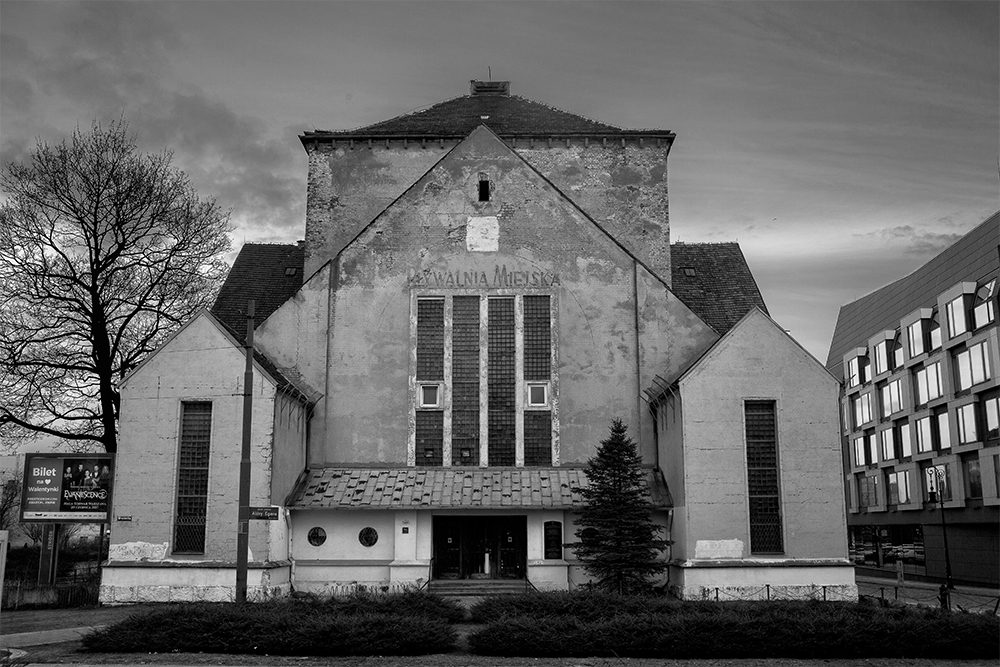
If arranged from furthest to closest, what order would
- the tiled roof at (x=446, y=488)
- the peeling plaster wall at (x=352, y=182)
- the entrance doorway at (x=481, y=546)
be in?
the peeling plaster wall at (x=352, y=182) < the entrance doorway at (x=481, y=546) < the tiled roof at (x=446, y=488)

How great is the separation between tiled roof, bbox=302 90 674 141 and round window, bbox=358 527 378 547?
17219 mm

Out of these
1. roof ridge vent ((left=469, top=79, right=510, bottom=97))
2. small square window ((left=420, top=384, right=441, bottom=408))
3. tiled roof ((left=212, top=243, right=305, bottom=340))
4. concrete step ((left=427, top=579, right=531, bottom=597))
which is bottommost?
concrete step ((left=427, top=579, right=531, bottom=597))

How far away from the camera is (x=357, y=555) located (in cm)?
3122

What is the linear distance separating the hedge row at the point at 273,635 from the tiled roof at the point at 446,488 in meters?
11.9

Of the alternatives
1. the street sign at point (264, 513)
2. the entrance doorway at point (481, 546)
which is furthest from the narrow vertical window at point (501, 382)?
the street sign at point (264, 513)

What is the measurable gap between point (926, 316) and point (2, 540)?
195 ft

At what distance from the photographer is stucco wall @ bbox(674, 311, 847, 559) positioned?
29.2 m

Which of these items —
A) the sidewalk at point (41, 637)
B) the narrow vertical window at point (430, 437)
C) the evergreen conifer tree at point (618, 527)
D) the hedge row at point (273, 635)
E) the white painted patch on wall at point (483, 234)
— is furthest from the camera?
the white painted patch on wall at point (483, 234)

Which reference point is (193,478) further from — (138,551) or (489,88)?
(489,88)

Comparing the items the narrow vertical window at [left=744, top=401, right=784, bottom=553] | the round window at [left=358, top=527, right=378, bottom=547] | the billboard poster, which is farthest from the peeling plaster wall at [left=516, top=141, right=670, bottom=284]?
the billboard poster

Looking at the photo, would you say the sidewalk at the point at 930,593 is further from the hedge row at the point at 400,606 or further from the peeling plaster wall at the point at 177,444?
the peeling plaster wall at the point at 177,444

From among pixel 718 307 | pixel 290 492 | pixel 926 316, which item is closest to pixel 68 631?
pixel 290 492

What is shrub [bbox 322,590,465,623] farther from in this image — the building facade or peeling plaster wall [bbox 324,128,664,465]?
the building facade

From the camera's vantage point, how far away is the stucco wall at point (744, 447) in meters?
29.2
